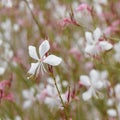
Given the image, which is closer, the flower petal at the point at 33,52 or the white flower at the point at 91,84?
the flower petal at the point at 33,52

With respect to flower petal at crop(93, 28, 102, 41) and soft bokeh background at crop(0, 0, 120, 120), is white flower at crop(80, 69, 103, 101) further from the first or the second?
flower petal at crop(93, 28, 102, 41)

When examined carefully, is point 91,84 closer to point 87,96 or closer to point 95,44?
point 87,96

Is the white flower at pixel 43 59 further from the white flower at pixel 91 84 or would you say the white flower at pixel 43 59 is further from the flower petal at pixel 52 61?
the white flower at pixel 91 84

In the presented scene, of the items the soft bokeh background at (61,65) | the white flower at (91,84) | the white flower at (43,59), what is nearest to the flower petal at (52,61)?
the white flower at (43,59)

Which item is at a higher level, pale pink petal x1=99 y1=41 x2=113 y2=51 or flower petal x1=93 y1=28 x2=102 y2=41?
flower petal x1=93 y1=28 x2=102 y2=41

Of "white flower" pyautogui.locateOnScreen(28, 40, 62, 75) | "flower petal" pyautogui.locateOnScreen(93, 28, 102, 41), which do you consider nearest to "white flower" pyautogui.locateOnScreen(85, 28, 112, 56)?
"flower petal" pyautogui.locateOnScreen(93, 28, 102, 41)

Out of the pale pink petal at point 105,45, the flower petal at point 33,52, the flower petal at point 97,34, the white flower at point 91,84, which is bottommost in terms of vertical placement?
the white flower at point 91,84

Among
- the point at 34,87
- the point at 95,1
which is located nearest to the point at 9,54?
the point at 34,87

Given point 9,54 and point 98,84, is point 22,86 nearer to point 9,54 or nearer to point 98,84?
point 9,54

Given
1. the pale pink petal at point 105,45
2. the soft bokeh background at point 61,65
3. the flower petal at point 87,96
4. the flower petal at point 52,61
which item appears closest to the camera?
the flower petal at point 52,61

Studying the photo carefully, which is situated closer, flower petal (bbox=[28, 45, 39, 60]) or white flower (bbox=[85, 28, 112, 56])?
flower petal (bbox=[28, 45, 39, 60])

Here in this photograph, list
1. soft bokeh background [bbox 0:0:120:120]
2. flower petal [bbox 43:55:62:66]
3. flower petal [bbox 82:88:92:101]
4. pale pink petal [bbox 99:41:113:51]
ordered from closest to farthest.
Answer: flower petal [bbox 43:55:62:66] → pale pink petal [bbox 99:41:113:51] → flower petal [bbox 82:88:92:101] → soft bokeh background [bbox 0:0:120:120]
